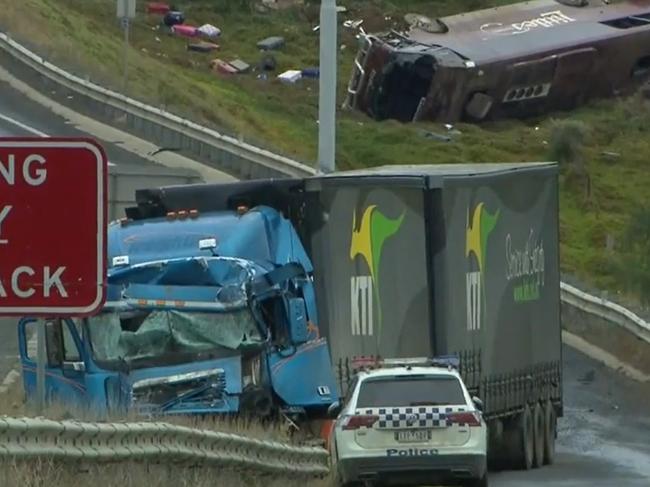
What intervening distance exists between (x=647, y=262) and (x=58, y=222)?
35511 mm

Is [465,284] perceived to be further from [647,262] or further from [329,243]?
[647,262]

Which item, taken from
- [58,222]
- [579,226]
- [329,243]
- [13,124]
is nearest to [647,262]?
[579,226]

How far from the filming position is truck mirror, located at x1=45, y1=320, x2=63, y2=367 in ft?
60.5

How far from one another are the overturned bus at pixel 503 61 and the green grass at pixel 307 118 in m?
0.83

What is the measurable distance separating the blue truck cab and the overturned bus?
3809 centimetres

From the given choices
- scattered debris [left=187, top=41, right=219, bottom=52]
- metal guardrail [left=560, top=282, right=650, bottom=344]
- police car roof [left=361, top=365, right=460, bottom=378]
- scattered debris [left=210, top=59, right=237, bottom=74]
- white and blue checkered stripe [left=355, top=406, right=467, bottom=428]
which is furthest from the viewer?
scattered debris [left=187, top=41, right=219, bottom=52]

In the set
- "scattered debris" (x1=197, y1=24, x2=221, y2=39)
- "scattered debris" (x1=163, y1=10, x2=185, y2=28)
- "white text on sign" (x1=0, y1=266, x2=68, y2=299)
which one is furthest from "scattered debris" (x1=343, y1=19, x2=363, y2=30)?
"white text on sign" (x1=0, y1=266, x2=68, y2=299)

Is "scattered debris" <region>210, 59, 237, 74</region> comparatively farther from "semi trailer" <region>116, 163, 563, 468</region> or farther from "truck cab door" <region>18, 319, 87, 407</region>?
"truck cab door" <region>18, 319, 87, 407</region>

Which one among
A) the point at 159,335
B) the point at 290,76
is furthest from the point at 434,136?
the point at 159,335

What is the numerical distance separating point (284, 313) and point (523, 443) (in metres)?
5.80

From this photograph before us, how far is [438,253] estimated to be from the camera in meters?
21.8

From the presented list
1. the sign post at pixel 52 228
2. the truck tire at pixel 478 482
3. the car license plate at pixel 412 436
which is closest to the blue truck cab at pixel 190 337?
the car license plate at pixel 412 436

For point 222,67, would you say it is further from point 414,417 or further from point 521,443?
point 414,417

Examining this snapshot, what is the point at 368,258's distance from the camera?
828 inches
